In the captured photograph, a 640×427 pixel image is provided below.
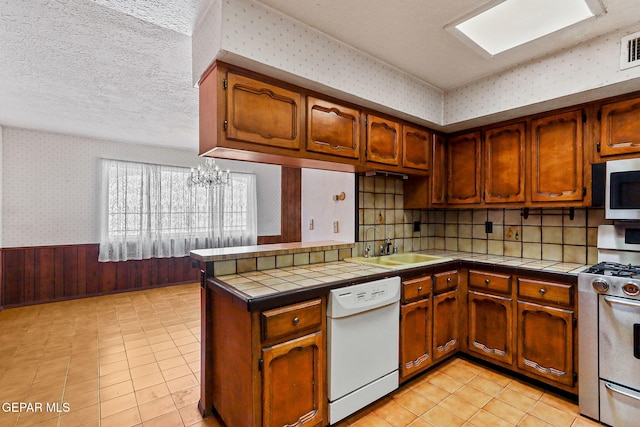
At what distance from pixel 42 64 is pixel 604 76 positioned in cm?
406

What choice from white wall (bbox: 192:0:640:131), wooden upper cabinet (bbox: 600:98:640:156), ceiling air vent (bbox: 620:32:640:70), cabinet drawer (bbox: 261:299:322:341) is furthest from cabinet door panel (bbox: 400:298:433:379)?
ceiling air vent (bbox: 620:32:640:70)

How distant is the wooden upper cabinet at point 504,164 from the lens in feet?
Answer: 8.34

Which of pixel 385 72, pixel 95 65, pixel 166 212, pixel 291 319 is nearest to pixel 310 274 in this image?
pixel 291 319

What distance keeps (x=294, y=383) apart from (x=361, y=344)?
0.49 metres

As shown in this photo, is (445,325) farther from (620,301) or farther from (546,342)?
(620,301)

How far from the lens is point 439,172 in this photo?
298cm

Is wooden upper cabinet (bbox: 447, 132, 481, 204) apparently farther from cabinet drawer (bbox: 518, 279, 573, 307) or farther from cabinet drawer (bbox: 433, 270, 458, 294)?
cabinet drawer (bbox: 518, 279, 573, 307)

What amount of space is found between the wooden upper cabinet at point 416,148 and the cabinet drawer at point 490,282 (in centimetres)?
106

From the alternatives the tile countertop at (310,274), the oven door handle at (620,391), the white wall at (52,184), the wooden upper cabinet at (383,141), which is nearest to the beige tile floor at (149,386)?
the oven door handle at (620,391)

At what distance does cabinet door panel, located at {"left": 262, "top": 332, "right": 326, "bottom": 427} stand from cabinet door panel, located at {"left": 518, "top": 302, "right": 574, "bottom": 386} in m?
1.60

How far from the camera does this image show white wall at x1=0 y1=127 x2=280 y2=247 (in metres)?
4.15

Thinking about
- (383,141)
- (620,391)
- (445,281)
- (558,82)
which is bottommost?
(620,391)

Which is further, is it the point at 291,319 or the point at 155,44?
the point at 155,44

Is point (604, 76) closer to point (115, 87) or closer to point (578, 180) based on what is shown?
point (578, 180)
